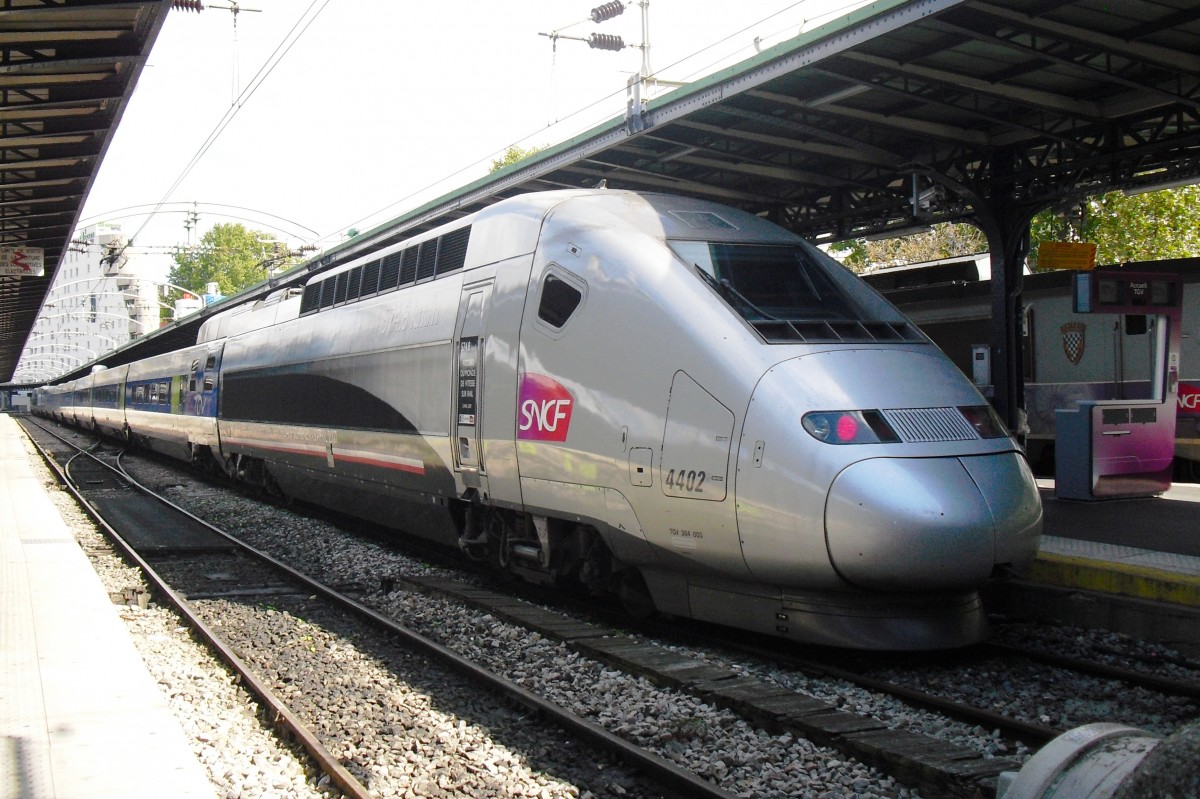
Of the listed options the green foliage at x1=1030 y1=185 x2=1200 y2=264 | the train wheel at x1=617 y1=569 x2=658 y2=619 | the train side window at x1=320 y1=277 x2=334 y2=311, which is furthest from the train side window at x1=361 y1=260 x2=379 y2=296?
the green foliage at x1=1030 y1=185 x2=1200 y2=264

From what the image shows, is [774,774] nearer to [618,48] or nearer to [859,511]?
[859,511]

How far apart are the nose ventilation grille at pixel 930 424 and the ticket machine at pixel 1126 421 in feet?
A: 16.2

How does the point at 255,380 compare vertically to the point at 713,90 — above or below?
below

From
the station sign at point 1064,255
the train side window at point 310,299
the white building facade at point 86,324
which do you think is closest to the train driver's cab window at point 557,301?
the train side window at point 310,299


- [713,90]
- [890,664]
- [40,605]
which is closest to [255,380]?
[40,605]

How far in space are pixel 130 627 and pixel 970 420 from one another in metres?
6.38

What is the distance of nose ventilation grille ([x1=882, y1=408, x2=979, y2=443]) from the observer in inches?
226

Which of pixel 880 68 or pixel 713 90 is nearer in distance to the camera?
pixel 880 68

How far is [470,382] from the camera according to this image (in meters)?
8.60

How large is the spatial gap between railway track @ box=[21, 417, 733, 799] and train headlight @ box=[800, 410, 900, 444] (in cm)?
190

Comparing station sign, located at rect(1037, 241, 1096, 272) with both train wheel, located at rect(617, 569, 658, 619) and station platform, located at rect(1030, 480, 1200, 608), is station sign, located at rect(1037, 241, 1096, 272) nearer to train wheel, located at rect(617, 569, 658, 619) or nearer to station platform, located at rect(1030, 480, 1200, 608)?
station platform, located at rect(1030, 480, 1200, 608)

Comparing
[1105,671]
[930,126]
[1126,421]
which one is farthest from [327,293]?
[1105,671]

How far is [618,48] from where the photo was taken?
2656 cm

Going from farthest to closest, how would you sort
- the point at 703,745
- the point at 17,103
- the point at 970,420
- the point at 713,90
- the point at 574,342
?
1. the point at 17,103
2. the point at 713,90
3. the point at 574,342
4. the point at 970,420
5. the point at 703,745
